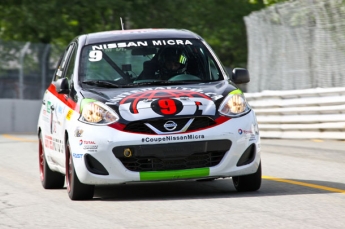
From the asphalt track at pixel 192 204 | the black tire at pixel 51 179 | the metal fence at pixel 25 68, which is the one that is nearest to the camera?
the asphalt track at pixel 192 204

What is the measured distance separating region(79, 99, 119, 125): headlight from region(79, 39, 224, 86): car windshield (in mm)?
619

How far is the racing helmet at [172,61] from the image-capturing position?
981 centimetres

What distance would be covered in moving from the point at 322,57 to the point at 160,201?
10.9 meters

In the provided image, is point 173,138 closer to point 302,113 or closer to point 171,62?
point 171,62

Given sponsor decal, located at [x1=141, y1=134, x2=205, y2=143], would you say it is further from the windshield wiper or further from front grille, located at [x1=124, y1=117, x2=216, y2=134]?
the windshield wiper

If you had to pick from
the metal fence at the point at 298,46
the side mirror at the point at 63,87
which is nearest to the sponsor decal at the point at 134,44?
the side mirror at the point at 63,87

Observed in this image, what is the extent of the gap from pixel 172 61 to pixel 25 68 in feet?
67.0

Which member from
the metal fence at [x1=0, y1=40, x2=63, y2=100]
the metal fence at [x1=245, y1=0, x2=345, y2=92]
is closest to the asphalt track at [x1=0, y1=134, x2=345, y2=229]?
the metal fence at [x1=245, y1=0, x2=345, y2=92]

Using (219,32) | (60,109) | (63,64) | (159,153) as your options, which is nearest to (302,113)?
(63,64)

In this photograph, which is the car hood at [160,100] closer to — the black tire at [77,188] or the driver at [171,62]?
the driver at [171,62]

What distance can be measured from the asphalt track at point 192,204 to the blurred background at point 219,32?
6.71 m

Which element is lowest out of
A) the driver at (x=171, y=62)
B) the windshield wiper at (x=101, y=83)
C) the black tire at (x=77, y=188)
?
the black tire at (x=77, y=188)

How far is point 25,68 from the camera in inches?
1176

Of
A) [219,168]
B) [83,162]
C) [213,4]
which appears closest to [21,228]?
[83,162]
